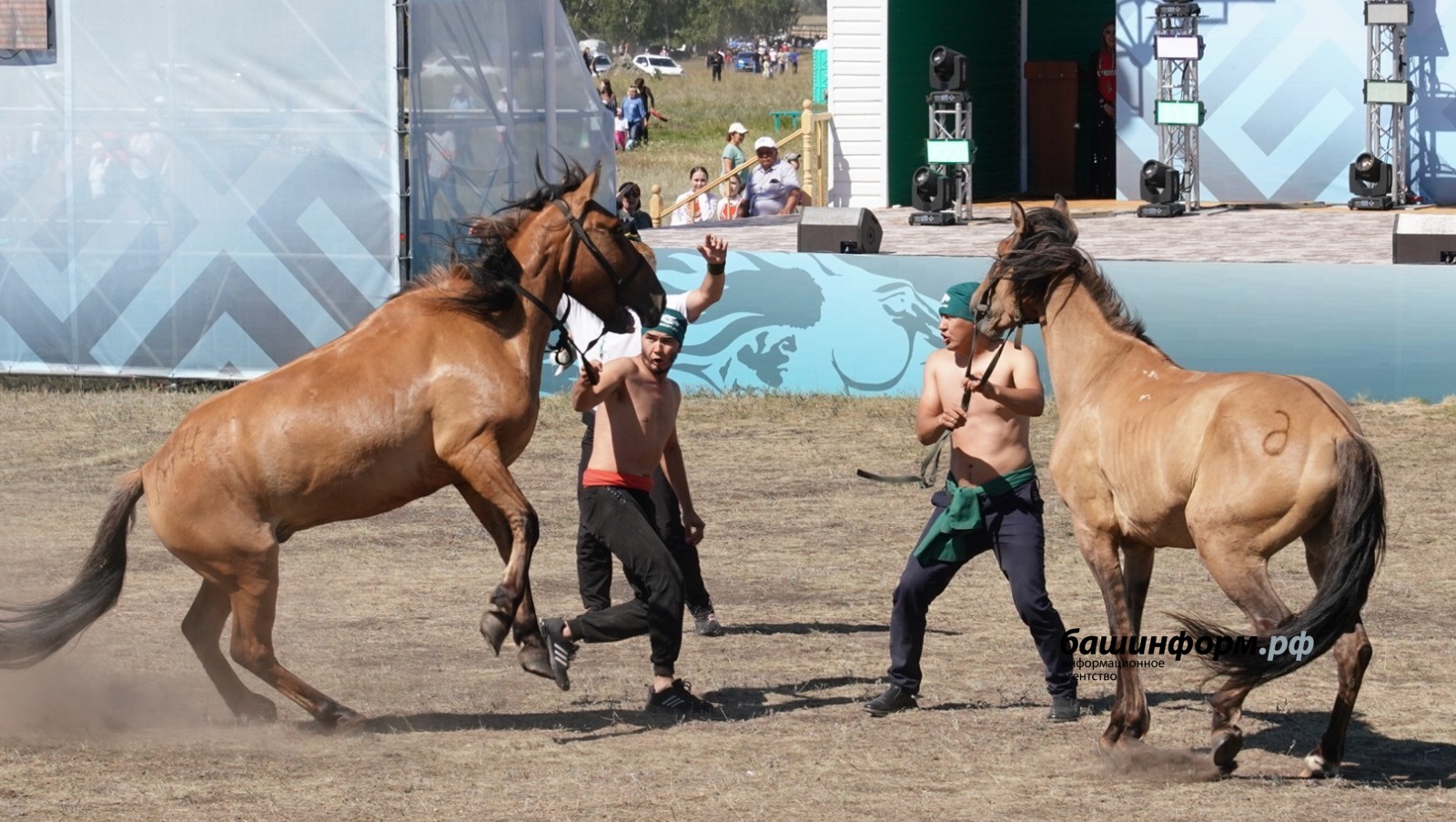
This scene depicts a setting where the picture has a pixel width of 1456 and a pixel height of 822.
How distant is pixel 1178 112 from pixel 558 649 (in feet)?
49.5

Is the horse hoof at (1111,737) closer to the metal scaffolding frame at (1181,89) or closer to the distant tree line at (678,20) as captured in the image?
the metal scaffolding frame at (1181,89)

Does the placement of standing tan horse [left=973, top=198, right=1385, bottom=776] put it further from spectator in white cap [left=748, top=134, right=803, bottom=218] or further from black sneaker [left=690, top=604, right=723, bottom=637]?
spectator in white cap [left=748, top=134, right=803, bottom=218]

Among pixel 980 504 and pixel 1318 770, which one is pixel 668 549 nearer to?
pixel 980 504

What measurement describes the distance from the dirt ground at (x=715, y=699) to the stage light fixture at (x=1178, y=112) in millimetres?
8775

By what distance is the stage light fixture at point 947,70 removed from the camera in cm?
1916

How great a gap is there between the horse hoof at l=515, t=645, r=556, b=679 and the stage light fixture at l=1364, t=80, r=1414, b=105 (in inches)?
615

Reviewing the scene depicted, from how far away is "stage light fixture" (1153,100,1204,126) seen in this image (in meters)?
19.8

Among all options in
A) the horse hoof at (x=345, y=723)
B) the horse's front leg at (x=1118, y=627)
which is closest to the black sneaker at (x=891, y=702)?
the horse's front leg at (x=1118, y=627)

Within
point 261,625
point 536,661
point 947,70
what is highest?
point 947,70

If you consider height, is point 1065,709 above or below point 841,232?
below

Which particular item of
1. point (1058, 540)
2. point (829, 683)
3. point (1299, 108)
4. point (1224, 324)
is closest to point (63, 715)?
point (829, 683)

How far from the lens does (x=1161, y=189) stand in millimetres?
19859

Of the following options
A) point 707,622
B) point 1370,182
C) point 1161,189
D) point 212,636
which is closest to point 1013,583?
point 707,622

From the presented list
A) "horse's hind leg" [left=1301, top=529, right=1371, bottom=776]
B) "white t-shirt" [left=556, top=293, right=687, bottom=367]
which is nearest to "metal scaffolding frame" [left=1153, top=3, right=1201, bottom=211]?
"white t-shirt" [left=556, top=293, right=687, bottom=367]
